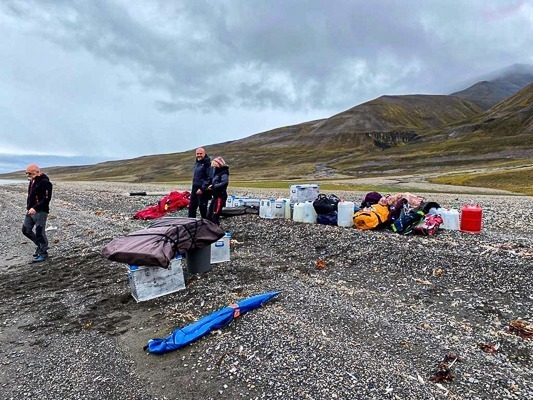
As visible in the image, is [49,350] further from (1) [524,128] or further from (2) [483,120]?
(2) [483,120]

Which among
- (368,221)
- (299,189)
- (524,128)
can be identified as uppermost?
(524,128)

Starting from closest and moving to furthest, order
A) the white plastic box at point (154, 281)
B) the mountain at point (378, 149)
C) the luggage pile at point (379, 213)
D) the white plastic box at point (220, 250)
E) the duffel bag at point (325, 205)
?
the white plastic box at point (154, 281)
the white plastic box at point (220, 250)
the luggage pile at point (379, 213)
the duffel bag at point (325, 205)
the mountain at point (378, 149)

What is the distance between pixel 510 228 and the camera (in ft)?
41.9

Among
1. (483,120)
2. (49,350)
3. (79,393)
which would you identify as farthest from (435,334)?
(483,120)

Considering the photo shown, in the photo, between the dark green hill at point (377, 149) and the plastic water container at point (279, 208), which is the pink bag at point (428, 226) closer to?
the plastic water container at point (279, 208)

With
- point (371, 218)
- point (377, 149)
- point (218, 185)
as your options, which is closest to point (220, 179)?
point (218, 185)

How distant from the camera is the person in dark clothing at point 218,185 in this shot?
11.6 meters

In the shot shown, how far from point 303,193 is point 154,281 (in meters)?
8.07

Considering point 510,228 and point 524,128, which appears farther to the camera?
point 524,128

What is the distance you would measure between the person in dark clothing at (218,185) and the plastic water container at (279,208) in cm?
230

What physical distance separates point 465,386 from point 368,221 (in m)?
7.37

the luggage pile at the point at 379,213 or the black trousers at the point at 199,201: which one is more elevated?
the black trousers at the point at 199,201

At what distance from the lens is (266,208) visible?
13.9 m

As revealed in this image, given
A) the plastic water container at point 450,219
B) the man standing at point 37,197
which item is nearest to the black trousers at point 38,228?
the man standing at point 37,197
